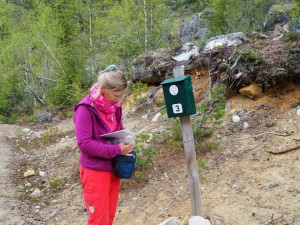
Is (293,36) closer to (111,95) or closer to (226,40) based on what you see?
(226,40)

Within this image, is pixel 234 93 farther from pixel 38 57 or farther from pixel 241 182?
pixel 38 57

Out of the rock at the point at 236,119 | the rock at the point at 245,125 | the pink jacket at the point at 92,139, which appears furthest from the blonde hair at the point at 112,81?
the rock at the point at 236,119

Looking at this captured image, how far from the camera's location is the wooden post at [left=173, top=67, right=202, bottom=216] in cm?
306

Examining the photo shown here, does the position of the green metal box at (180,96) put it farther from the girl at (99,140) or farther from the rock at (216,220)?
the rock at (216,220)

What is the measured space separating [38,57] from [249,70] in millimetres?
12537

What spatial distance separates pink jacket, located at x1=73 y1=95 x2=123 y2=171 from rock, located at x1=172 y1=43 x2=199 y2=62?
5.51 metres

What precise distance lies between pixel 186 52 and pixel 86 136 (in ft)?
19.8

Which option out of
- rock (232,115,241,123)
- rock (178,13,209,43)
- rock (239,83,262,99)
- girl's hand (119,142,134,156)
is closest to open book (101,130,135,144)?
girl's hand (119,142,134,156)

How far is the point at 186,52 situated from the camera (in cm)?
810

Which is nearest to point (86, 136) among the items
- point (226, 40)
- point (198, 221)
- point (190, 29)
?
point (198, 221)

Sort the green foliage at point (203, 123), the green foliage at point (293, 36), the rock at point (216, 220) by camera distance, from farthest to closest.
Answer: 1. the green foliage at point (293, 36)
2. the green foliage at point (203, 123)
3. the rock at point (216, 220)

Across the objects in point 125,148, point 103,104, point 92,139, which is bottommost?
point 125,148

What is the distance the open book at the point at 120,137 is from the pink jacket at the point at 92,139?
0.05 m

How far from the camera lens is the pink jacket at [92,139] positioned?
2.46 m
